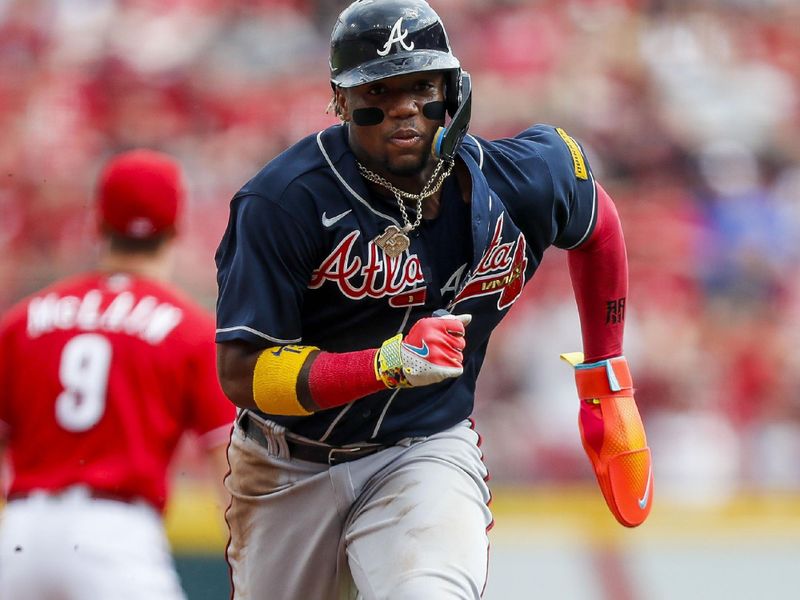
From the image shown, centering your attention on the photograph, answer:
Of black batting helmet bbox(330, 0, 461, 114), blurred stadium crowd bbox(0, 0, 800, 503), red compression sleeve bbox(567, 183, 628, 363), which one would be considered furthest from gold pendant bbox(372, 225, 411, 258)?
blurred stadium crowd bbox(0, 0, 800, 503)

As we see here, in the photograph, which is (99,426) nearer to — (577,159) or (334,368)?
(334,368)

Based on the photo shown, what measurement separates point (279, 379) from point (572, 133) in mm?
6412

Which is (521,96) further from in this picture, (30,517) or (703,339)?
(30,517)

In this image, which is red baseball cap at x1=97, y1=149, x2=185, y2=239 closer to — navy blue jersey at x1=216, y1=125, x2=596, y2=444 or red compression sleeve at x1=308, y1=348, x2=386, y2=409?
navy blue jersey at x1=216, y1=125, x2=596, y2=444

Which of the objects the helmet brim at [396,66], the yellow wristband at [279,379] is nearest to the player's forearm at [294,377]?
the yellow wristband at [279,379]

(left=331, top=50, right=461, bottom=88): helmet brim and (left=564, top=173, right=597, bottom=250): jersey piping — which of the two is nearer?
(left=331, top=50, right=461, bottom=88): helmet brim

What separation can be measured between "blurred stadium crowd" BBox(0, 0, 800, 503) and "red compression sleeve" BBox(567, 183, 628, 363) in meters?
3.57

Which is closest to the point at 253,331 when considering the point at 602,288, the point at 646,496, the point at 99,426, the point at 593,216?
the point at 99,426

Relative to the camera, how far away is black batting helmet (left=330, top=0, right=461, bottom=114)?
10.7 ft

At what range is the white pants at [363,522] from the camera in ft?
10.4

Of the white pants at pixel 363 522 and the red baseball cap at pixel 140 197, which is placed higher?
the red baseball cap at pixel 140 197

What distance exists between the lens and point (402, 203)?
332cm

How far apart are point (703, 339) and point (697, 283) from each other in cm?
40

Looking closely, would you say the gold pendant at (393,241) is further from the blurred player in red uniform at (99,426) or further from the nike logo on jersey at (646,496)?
the nike logo on jersey at (646,496)
